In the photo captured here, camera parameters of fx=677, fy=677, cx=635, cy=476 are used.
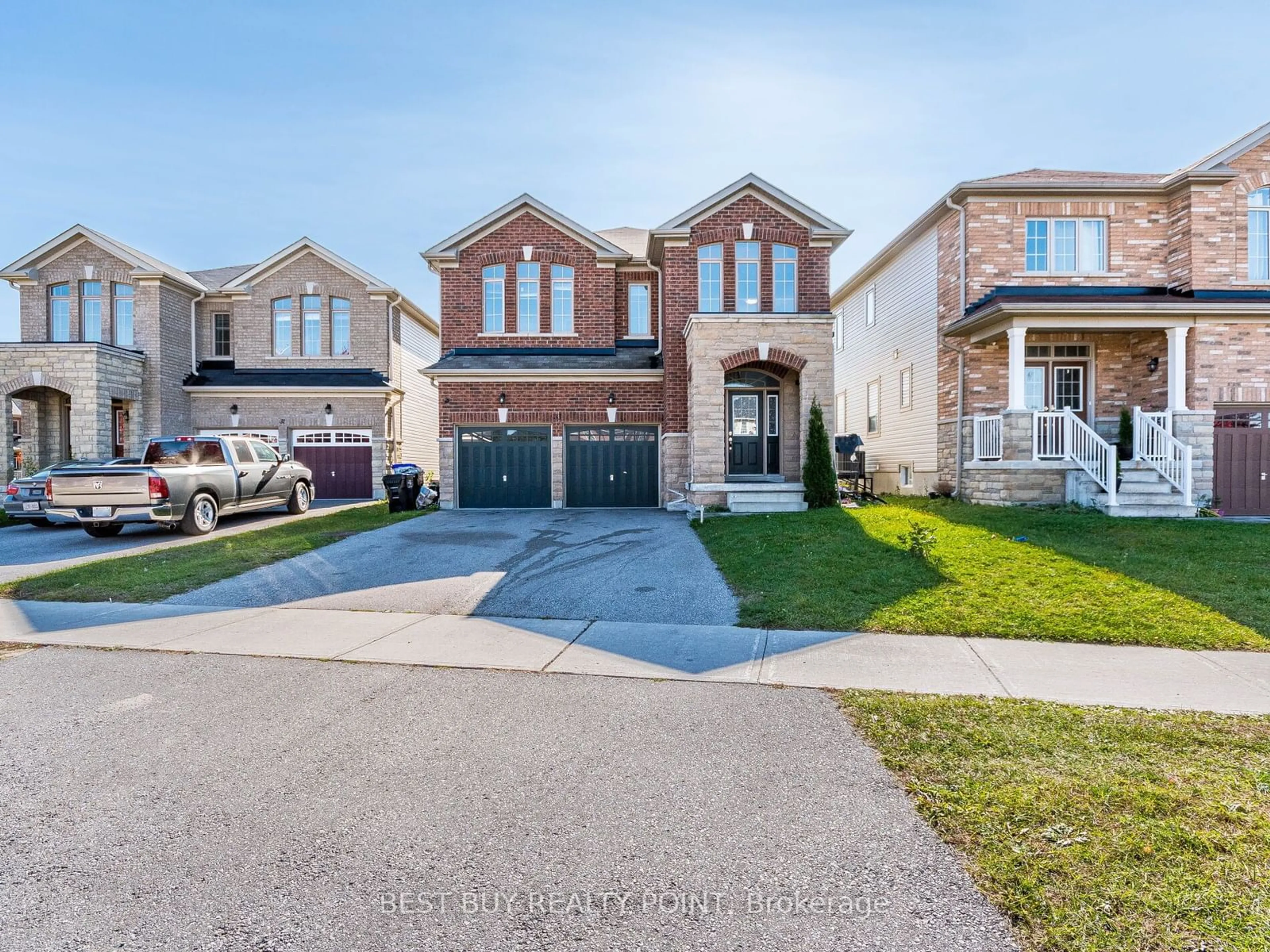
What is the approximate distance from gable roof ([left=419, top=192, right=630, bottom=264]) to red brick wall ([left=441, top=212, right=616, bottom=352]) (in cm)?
13

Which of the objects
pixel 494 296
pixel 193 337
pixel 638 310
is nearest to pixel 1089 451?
pixel 638 310

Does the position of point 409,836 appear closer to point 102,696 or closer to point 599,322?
point 102,696

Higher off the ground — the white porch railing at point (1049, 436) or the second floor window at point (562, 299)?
the second floor window at point (562, 299)

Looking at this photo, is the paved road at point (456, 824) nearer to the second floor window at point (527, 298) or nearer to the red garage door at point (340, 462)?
the second floor window at point (527, 298)

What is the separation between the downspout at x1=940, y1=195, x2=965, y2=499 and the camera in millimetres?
16547

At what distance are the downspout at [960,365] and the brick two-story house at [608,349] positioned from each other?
2701 millimetres

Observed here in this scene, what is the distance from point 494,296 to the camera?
62.3ft

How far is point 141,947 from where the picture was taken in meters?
2.34

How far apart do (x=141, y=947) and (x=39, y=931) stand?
0.42 metres

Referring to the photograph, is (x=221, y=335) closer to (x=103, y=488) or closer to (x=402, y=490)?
(x=402, y=490)

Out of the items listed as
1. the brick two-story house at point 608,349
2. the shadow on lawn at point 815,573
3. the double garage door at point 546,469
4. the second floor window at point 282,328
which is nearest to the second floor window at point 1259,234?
the brick two-story house at point 608,349

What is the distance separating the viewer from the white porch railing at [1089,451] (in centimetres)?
1377

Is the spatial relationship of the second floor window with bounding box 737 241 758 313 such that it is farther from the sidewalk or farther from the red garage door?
the sidewalk

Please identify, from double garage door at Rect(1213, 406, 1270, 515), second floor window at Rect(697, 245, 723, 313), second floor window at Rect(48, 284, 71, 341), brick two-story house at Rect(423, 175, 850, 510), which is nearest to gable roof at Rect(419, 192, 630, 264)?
brick two-story house at Rect(423, 175, 850, 510)
